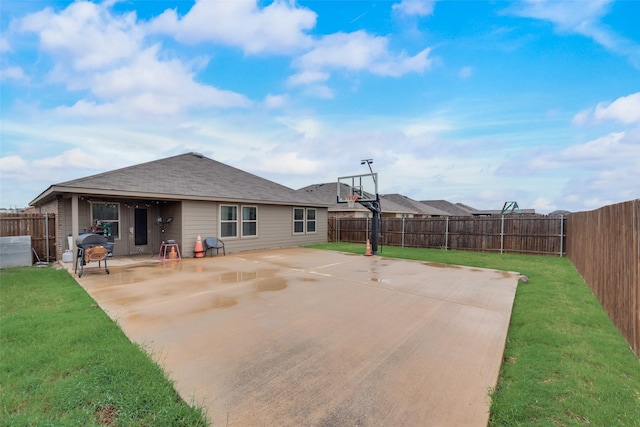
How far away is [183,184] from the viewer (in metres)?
11.4

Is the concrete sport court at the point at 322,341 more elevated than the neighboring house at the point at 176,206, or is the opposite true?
the neighboring house at the point at 176,206

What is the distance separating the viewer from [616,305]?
424 cm

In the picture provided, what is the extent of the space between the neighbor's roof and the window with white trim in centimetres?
65

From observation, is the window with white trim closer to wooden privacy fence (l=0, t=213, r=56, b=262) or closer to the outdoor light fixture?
the outdoor light fixture

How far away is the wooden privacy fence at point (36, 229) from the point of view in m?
9.74

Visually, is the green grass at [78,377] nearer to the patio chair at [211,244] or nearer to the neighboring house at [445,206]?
the patio chair at [211,244]

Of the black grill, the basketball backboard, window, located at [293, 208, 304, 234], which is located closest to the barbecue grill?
the black grill

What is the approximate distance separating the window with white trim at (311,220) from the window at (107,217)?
8655 mm

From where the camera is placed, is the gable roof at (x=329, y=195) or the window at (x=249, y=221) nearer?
the window at (x=249, y=221)

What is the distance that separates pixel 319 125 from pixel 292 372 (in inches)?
574

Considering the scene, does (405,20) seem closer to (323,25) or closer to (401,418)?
(323,25)

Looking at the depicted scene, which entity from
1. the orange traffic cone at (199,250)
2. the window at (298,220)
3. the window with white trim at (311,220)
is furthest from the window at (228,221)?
the window with white trim at (311,220)

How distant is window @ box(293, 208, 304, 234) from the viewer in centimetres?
1534

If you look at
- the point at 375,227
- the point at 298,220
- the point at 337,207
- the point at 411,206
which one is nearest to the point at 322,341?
the point at 375,227
